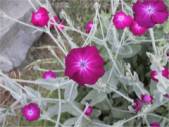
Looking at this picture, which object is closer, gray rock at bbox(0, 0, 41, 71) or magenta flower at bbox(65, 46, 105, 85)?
magenta flower at bbox(65, 46, 105, 85)

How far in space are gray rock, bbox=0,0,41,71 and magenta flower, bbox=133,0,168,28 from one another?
995 mm

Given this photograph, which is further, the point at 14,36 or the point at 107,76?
the point at 14,36

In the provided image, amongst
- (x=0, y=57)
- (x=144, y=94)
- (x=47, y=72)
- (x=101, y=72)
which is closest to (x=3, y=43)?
(x=0, y=57)

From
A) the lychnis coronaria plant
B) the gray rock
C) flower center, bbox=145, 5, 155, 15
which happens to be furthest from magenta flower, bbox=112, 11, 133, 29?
the gray rock

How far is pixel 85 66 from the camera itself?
3.72ft

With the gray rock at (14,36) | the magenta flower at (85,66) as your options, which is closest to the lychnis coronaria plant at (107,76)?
the magenta flower at (85,66)

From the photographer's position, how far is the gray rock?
7.01 feet

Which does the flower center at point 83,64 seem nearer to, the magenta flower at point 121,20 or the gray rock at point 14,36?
the magenta flower at point 121,20

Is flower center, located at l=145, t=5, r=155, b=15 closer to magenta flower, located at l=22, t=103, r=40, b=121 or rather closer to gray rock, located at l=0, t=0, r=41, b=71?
magenta flower, located at l=22, t=103, r=40, b=121

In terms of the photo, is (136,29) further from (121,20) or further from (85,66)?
(85,66)

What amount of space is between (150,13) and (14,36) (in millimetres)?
1109

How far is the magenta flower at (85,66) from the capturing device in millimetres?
1134

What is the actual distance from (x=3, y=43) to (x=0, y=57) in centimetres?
8

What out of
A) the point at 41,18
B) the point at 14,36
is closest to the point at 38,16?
the point at 41,18
